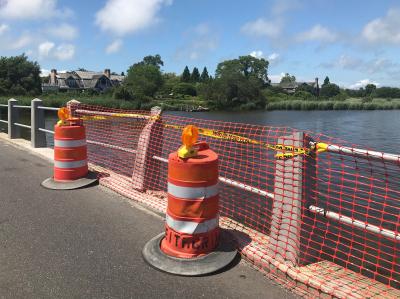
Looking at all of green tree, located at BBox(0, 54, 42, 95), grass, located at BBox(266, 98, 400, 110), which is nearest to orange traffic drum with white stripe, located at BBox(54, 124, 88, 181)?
green tree, located at BBox(0, 54, 42, 95)

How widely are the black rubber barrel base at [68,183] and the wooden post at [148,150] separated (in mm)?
822

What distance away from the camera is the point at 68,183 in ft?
21.9

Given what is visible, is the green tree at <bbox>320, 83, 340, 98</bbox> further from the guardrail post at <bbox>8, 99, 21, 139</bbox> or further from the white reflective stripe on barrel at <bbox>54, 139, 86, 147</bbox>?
the white reflective stripe on barrel at <bbox>54, 139, 86, 147</bbox>

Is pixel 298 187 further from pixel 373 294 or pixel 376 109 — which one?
pixel 376 109

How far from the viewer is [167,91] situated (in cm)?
12138

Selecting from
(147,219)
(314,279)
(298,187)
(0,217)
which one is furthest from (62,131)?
(314,279)

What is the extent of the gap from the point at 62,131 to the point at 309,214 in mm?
4293

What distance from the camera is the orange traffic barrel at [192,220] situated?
12.6ft

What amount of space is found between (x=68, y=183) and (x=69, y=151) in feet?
1.71

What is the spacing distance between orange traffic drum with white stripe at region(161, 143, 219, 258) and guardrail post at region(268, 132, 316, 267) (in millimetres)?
617

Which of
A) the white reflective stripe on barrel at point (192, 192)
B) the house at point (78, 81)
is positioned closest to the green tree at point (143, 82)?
the house at point (78, 81)

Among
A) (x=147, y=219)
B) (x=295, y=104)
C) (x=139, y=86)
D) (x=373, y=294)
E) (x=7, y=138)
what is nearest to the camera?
(x=373, y=294)

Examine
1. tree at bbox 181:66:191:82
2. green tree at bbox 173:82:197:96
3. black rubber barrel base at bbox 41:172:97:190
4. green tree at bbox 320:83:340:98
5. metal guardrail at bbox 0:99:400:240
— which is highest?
tree at bbox 181:66:191:82

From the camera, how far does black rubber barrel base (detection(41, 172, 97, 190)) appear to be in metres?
6.49
